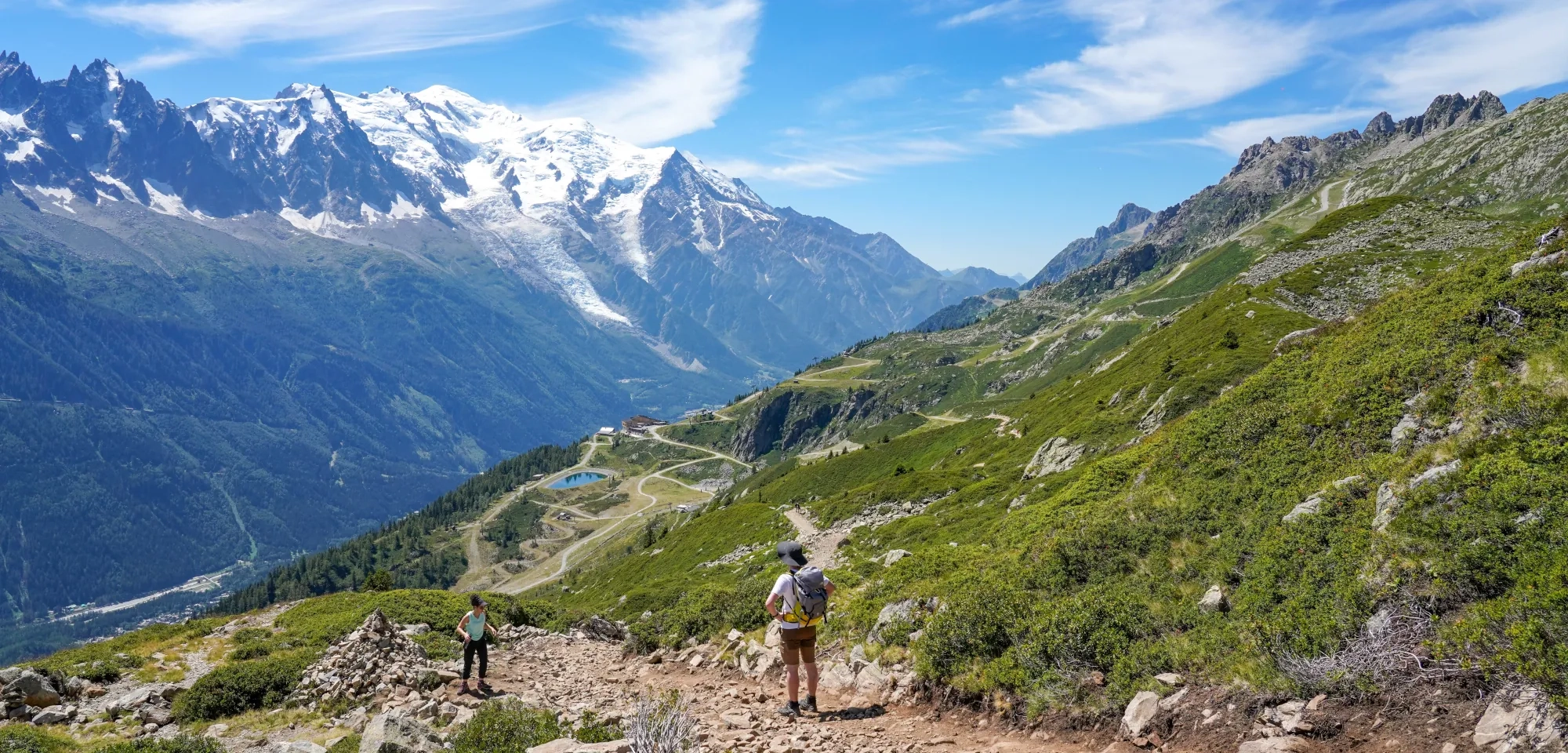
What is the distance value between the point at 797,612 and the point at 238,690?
21283 millimetres

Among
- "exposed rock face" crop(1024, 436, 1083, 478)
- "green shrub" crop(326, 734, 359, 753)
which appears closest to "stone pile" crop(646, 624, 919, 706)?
"green shrub" crop(326, 734, 359, 753)

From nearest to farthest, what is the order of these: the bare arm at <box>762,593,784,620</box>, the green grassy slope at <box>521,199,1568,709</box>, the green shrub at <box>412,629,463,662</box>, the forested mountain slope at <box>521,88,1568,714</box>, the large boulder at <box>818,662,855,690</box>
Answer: the forested mountain slope at <box>521,88,1568,714</box> → the green grassy slope at <box>521,199,1568,709</box> → the bare arm at <box>762,593,784,620</box> → the large boulder at <box>818,662,855,690</box> → the green shrub at <box>412,629,463,662</box>

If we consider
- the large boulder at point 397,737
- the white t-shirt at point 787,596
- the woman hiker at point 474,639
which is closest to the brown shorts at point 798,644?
the white t-shirt at point 787,596

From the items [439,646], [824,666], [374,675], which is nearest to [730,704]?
[824,666]

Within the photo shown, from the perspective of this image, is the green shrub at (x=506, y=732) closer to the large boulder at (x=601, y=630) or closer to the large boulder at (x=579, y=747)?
the large boulder at (x=579, y=747)

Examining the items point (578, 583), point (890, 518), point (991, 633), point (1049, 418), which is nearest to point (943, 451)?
point (1049, 418)

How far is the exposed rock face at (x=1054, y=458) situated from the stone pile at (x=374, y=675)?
45.0 metres

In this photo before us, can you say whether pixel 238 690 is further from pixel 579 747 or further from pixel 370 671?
pixel 579 747

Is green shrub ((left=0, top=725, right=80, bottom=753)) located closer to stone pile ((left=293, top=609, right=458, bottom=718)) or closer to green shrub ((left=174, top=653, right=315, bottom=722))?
green shrub ((left=174, top=653, right=315, bottom=722))

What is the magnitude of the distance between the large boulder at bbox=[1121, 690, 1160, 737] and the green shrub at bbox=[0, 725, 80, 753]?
26529 mm

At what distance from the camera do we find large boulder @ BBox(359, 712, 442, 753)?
1598 centimetres

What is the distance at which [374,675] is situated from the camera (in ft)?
80.1

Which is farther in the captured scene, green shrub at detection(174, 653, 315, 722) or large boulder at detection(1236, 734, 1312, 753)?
green shrub at detection(174, 653, 315, 722)

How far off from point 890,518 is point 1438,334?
4402 cm
